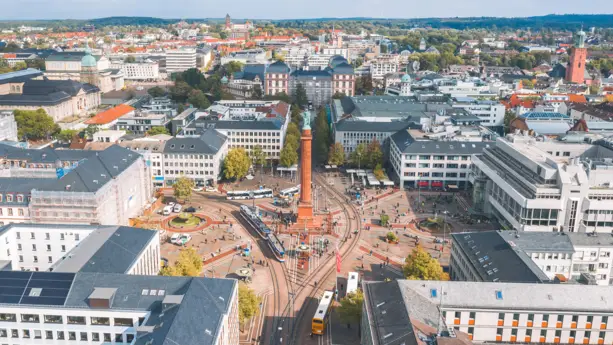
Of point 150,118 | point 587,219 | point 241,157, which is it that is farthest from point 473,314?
point 150,118

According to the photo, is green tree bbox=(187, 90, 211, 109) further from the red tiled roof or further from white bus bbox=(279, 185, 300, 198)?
white bus bbox=(279, 185, 300, 198)

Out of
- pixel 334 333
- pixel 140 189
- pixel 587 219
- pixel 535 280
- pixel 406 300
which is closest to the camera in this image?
pixel 406 300

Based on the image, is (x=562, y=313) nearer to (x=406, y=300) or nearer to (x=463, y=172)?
(x=406, y=300)

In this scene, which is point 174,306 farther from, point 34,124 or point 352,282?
point 34,124

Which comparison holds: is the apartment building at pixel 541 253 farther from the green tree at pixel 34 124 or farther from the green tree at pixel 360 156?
the green tree at pixel 34 124

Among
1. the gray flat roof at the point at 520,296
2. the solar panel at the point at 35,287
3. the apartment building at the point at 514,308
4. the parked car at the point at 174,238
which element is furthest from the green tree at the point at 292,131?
the solar panel at the point at 35,287
